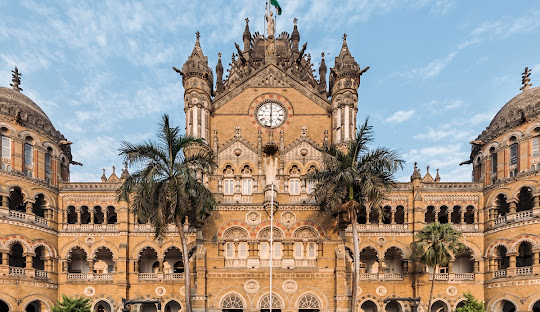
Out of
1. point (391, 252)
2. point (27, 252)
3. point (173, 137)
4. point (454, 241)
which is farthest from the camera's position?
point (391, 252)

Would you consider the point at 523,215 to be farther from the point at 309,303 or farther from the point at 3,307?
the point at 3,307

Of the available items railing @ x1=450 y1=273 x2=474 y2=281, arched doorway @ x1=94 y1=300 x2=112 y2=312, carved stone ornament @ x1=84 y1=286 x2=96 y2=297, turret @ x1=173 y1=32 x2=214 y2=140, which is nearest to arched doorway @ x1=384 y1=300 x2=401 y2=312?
railing @ x1=450 y1=273 x2=474 y2=281

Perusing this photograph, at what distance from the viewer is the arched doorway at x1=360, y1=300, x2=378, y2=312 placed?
147 feet

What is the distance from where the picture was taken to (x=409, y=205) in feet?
149

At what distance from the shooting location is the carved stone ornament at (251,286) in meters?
41.6

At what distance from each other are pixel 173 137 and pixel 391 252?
92.3 ft

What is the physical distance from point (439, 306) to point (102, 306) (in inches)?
1395

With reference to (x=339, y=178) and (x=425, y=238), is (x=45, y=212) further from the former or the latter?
(x=425, y=238)

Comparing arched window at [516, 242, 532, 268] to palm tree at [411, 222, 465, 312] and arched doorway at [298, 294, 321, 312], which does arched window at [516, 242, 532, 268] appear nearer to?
palm tree at [411, 222, 465, 312]

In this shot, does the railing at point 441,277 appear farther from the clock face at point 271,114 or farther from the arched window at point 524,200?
the clock face at point 271,114

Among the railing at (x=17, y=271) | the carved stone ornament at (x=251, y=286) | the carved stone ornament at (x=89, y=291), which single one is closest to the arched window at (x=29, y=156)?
the railing at (x=17, y=271)

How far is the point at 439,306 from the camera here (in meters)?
44.3

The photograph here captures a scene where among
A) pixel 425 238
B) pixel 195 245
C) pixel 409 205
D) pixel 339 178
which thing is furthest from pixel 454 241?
pixel 195 245

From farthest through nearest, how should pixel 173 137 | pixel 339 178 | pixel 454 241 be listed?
1. pixel 454 241
2. pixel 339 178
3. pixel 173 137
